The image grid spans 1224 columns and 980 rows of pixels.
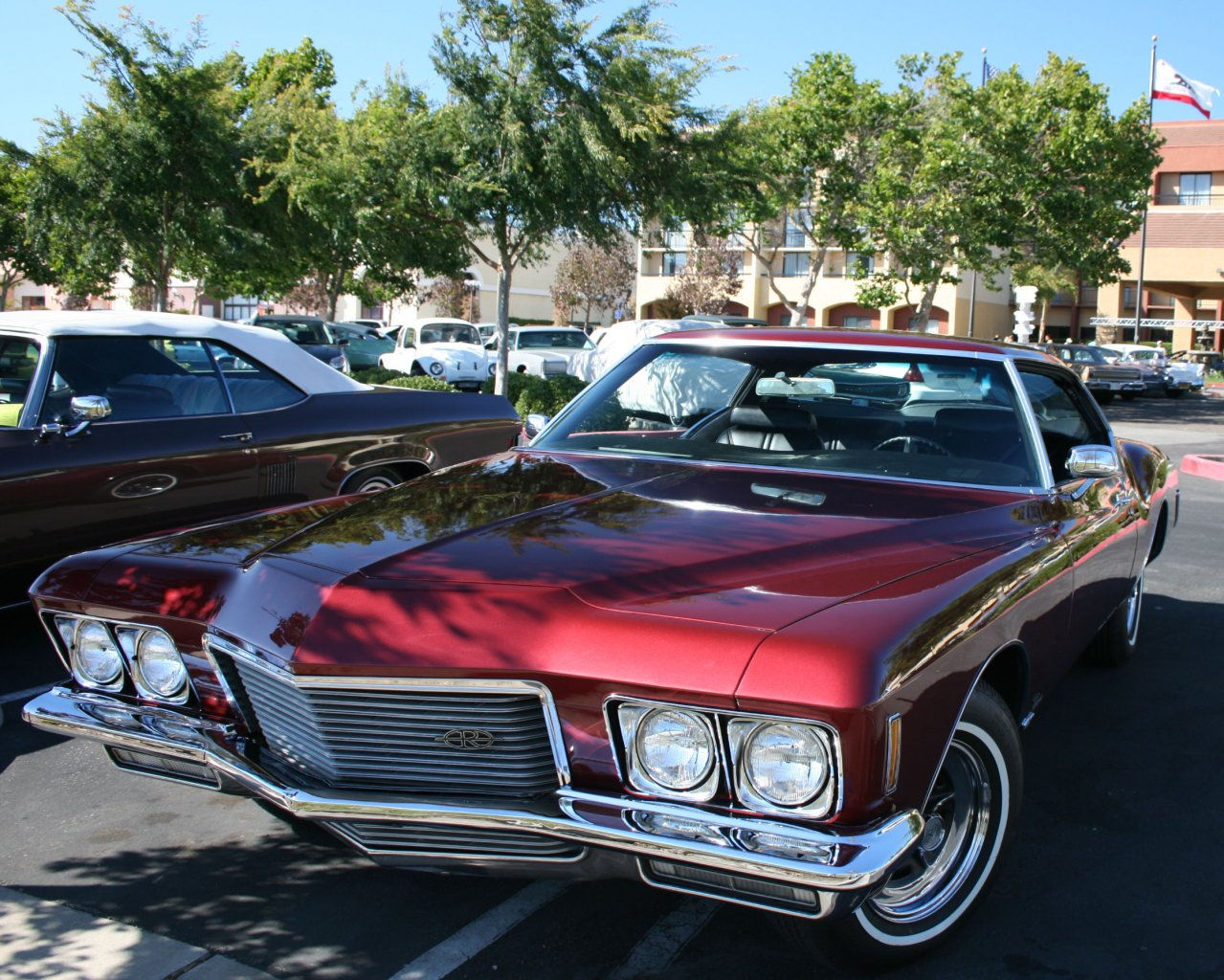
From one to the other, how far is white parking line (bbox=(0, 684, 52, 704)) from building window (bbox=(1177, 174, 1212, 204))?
64056 mm

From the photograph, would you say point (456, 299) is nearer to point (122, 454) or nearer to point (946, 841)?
point (122, 454)

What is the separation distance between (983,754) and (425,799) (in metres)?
1.35

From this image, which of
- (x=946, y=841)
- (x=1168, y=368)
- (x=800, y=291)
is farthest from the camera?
(x=800, y=291)

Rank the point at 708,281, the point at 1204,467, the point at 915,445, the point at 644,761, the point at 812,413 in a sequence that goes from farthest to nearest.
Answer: the point at 708,281, the point at 1204,467, the point at 812,413, the point at 915,445, the point at 644,761

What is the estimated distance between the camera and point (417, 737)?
8.46 feet

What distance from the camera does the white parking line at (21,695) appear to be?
477 cm

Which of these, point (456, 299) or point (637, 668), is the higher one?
point (456, 299)

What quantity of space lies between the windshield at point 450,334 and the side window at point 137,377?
22.6 metres

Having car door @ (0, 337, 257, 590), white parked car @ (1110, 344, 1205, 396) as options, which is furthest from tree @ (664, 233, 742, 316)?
car door @ (0, 337, 257, 590)

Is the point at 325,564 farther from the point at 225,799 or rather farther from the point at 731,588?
the point at 225,799

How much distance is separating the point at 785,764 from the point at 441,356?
2556 cm

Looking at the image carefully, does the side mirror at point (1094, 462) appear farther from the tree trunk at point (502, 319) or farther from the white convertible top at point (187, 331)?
the tree trunk at point (502, 319)

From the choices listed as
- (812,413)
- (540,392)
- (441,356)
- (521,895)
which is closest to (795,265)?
(441,356)

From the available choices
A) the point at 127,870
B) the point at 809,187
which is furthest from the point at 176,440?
the point at 809,187
